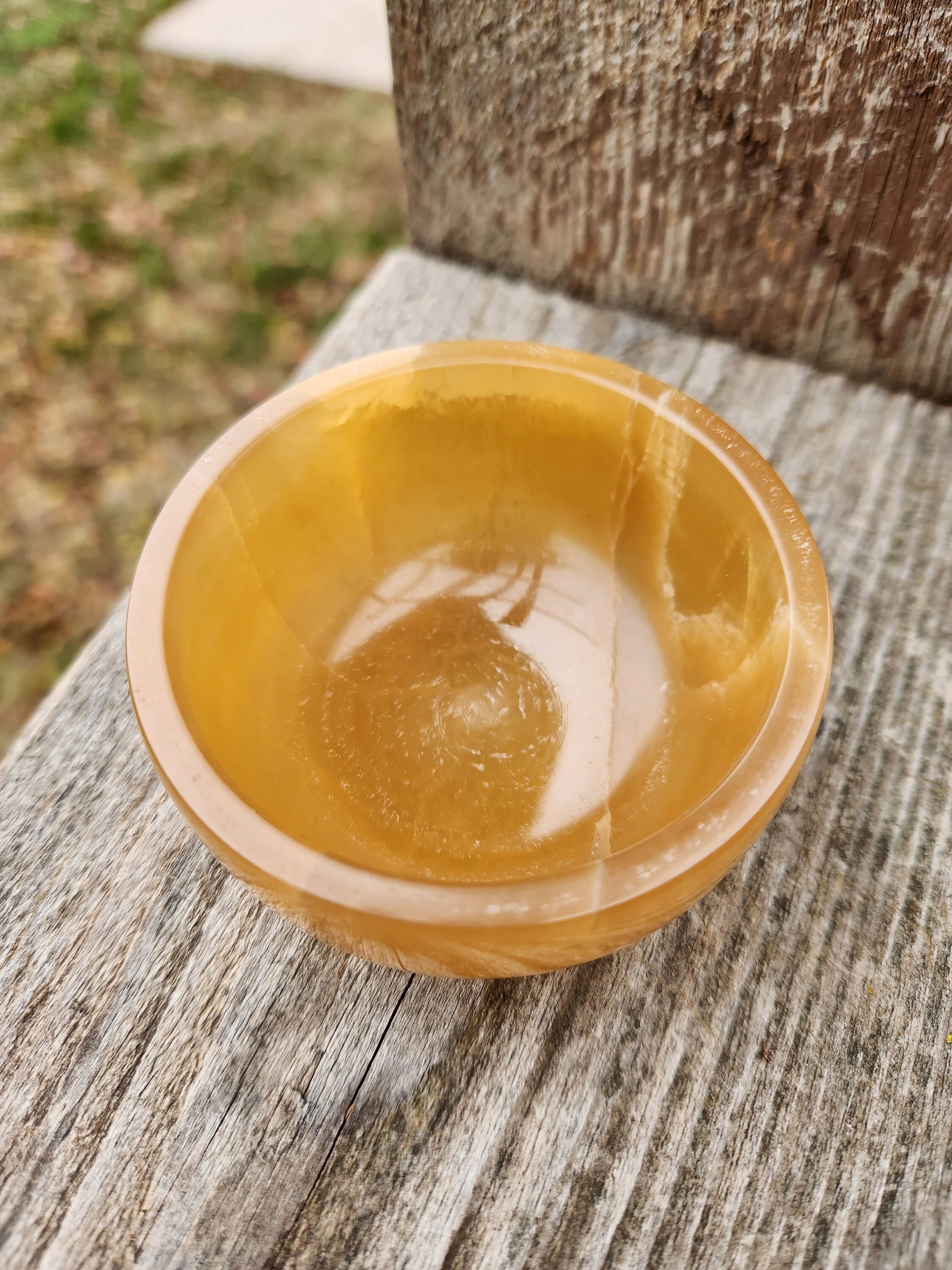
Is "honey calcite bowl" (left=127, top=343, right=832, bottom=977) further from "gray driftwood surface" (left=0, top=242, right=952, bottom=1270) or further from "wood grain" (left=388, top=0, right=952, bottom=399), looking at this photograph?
"wood grain" (left=388, top=0, right=952, bottom=399)

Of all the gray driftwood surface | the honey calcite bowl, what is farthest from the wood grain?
the gray driftwood surface

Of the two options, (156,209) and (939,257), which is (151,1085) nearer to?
(939,257)

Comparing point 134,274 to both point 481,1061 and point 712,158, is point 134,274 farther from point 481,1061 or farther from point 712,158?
point 481,1061

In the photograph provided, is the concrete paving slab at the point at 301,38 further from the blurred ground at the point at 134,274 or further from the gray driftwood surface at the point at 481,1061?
the gray driftwood surface at the point at 481,1061

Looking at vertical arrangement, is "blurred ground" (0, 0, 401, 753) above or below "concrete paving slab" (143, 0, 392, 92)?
below

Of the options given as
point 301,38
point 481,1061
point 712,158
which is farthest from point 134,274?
point 481,1061

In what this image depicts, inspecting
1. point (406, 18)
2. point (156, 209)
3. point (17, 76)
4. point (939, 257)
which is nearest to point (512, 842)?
point (939, 257)

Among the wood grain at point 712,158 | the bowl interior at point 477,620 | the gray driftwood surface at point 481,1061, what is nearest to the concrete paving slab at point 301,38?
the wood grain at point 712,158
